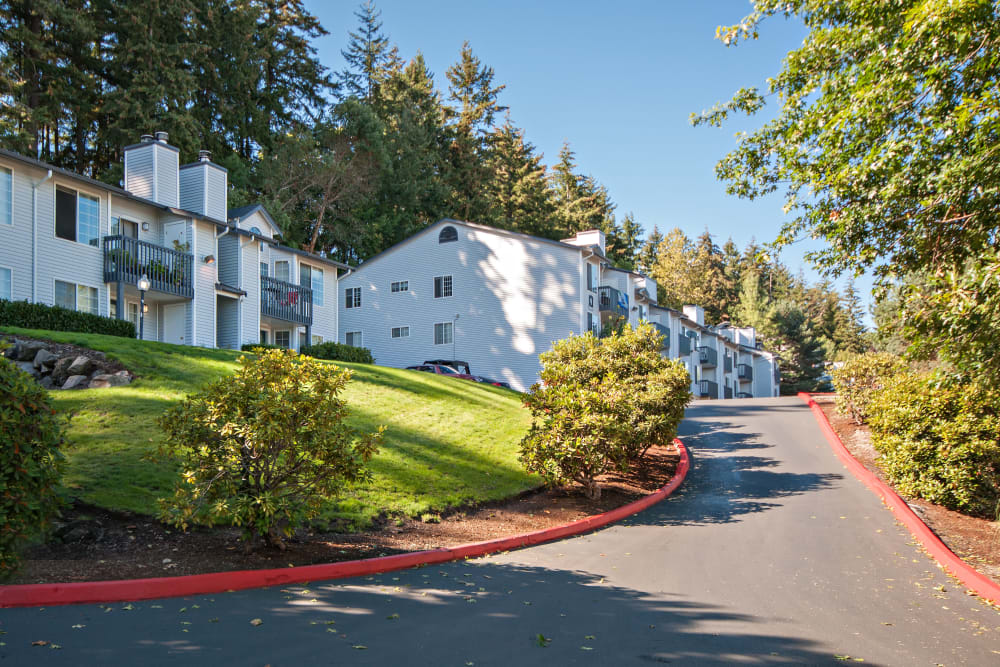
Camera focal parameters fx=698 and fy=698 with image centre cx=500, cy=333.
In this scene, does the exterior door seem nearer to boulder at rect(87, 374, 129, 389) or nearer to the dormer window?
boulder at rect(87, 374, 129, 389)

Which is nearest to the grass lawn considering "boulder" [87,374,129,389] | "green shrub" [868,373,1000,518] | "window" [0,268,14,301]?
"boulder" [87,374,129,389]

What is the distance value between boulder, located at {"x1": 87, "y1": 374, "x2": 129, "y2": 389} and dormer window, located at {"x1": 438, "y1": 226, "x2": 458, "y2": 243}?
80.0 ft

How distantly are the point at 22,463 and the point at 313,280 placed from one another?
1012 inches

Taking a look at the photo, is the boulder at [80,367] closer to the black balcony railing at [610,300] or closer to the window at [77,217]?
the window at [77,217]

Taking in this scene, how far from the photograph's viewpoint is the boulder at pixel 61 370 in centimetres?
1304

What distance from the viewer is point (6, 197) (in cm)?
1864

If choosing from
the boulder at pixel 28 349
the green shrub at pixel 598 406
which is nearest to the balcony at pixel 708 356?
the green shrub at pixel 598 406

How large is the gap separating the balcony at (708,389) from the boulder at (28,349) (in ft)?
155

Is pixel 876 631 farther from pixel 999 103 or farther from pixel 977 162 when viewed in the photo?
pixel 999 103

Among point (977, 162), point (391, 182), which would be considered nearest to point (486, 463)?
point (977, 162)

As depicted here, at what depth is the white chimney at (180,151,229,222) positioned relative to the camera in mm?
24984

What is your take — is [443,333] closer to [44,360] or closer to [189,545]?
[44,360]

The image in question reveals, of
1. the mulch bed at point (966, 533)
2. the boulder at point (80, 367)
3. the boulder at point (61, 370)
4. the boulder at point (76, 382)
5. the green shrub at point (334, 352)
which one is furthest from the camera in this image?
the green shrub at point (334, 352)

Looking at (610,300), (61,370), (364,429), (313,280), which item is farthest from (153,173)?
(610,300)
